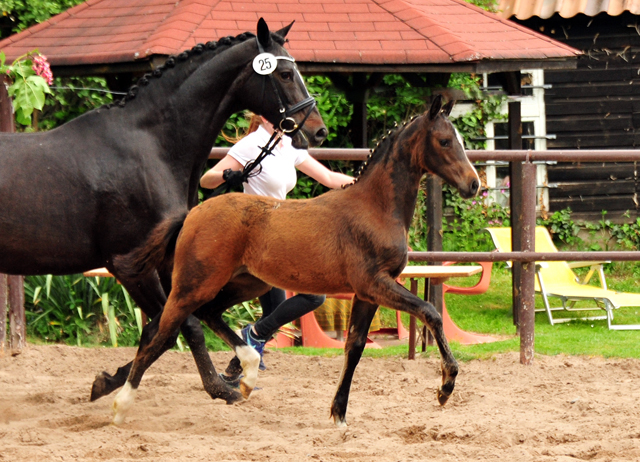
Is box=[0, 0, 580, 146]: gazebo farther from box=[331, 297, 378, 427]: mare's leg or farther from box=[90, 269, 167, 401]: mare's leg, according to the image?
box=[331, 297, 378, 427]: mare's leg

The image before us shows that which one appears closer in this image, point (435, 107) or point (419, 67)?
point (435, 107)

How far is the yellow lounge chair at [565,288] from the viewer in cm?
816

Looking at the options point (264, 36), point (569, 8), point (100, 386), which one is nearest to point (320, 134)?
point (264, 36)

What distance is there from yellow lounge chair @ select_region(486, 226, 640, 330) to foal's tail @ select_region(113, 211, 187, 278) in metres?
4.58

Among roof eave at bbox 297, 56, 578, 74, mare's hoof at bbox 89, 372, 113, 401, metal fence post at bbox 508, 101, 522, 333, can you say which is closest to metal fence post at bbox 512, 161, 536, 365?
metal fence post at bbox 508, 101, 522, 333

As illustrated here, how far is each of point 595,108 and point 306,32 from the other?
5089 mm

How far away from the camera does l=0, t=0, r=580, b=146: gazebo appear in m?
7.83

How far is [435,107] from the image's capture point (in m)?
3.66

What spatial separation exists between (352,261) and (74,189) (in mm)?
1427

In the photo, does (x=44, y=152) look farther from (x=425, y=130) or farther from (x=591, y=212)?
(x=591, y=212)

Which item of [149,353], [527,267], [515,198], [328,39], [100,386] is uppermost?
[328,39]

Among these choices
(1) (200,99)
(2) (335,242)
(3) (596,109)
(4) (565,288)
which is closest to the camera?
(2) (335,242)

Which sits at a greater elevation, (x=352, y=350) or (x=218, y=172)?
(x=218, y=172)

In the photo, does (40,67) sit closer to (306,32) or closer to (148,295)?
(148,295)
